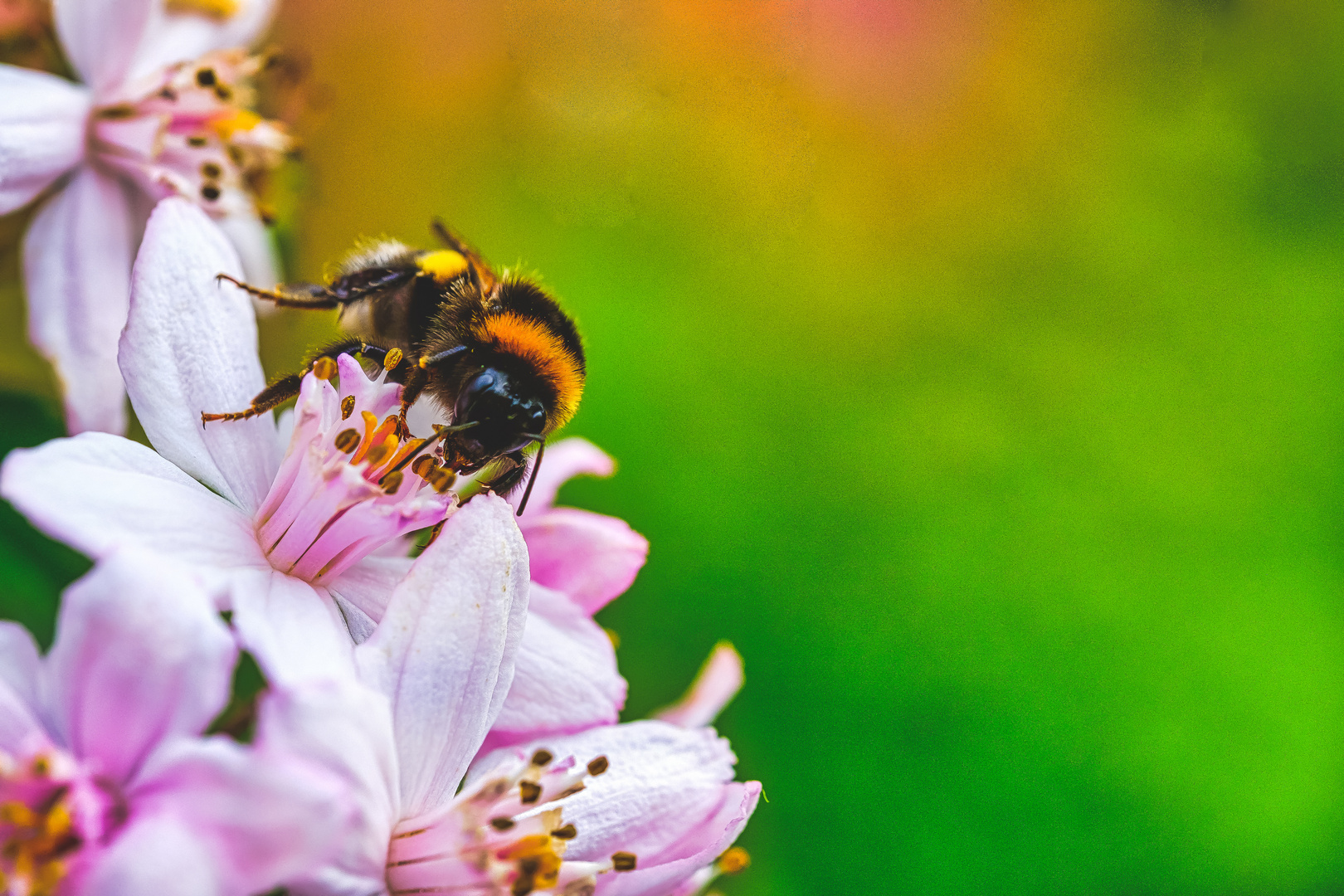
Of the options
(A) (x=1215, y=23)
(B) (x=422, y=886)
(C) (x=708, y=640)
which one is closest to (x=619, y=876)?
(B) (x=422, y=886)

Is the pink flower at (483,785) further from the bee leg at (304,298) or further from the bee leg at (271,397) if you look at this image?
the bee leg at (304,298)

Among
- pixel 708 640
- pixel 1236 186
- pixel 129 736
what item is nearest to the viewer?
pixel 129 736

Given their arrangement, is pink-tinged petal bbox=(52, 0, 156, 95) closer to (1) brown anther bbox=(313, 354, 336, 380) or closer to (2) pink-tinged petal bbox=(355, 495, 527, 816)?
(1) brown anther bbox=(313, 354, 336, 380)

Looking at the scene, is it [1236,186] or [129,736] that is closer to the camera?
[129,736]

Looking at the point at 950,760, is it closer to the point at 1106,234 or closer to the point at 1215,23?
the point at 1106,234

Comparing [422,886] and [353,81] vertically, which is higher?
[353,81]

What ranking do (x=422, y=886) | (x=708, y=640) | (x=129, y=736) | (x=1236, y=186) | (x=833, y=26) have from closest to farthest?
(x=129, y=736) < (x=422, y=886) < (x=708, y=640) < (x=1236, y=186) < (x=833, y=26)

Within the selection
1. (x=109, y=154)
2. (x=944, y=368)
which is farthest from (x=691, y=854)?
(x=944, y=368)

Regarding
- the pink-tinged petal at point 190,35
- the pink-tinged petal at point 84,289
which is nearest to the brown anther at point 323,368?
the pink-tinged petal at point 84,289

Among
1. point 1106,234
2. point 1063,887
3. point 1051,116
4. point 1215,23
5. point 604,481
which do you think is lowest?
point 1063,887
